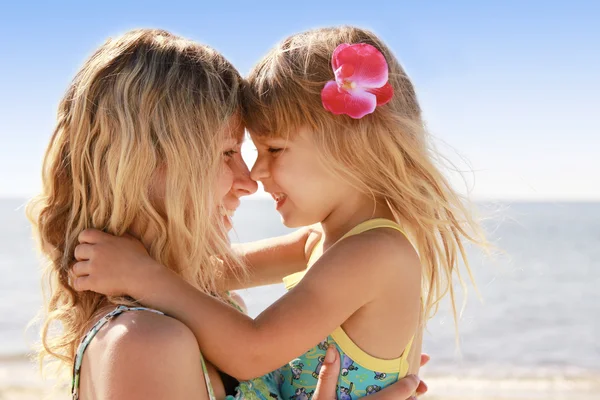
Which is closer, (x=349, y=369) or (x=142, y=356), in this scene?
(x=142, y=356)

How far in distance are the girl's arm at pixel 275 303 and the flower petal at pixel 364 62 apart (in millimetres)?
526

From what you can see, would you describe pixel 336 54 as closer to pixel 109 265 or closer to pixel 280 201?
pixel 280 201

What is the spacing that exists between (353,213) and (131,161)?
0.86 meters

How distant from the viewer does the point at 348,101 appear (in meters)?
2.38

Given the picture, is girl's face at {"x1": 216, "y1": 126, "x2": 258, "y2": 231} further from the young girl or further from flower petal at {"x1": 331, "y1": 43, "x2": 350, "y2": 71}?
flower petal at {"x1": 331, "y1": 43, "x2": 350, "y2": 71}

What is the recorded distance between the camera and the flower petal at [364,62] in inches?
94.3

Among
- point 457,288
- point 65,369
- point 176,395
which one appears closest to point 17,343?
point 457,288

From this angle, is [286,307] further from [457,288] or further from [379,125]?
[457,288]


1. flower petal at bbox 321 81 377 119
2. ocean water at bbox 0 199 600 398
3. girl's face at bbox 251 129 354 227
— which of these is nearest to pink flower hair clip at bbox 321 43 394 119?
flower petal at bbox 321 81 377 119

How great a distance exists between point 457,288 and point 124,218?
13632 millimetres

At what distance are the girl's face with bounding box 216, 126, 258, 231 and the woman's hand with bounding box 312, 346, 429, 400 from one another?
1.99 feet

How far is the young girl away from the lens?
2070 mm

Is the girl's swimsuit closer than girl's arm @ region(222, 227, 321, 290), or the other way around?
the girl's swimsuit

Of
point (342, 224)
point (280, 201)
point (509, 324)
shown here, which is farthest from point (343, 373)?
point (509, 324)
